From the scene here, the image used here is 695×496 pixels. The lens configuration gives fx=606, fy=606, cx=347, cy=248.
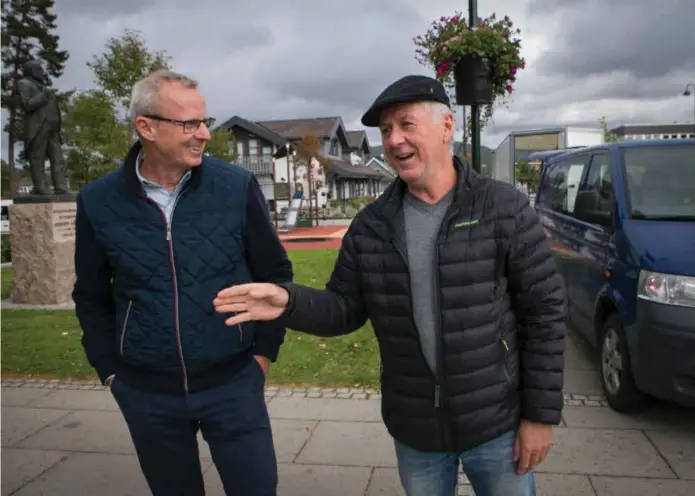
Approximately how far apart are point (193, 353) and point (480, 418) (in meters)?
1.01

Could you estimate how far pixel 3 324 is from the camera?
788cm

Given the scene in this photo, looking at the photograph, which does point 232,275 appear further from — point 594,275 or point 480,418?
point 594,275

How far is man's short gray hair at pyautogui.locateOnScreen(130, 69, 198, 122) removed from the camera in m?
2.14

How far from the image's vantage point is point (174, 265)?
212cm

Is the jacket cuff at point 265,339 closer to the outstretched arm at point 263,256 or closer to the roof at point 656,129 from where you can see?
the outstretched arm at point 263,256

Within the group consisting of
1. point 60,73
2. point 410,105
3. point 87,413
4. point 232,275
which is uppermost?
point 60,73

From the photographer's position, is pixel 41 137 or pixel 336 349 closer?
pixel 336 349

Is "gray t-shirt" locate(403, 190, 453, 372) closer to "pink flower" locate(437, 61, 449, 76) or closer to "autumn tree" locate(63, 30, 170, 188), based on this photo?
"pink flower" locate(437, 61, 449, 76)

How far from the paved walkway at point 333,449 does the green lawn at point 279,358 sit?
0.99 ft

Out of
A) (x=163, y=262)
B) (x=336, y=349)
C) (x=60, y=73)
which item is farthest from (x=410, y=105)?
(x=60, y=73)

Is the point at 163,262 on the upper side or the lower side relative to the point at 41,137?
lower

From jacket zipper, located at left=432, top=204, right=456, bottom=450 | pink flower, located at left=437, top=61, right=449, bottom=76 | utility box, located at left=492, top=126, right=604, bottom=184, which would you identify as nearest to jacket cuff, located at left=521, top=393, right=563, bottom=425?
jacket zipper, located at left=432, top=204, right=456, bottom=450

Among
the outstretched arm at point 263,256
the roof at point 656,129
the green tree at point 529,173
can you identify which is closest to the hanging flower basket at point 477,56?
the outstretched arm at point 263,256

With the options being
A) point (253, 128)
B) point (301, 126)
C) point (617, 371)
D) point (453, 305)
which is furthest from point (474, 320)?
point (301, 126)
